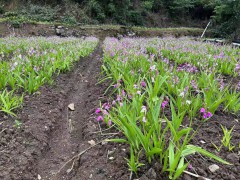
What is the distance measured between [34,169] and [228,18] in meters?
29.8

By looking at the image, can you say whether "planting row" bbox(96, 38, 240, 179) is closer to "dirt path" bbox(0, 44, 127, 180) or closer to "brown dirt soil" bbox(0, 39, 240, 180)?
"brown dirt soil" bbox(0, 39, 240, 180)

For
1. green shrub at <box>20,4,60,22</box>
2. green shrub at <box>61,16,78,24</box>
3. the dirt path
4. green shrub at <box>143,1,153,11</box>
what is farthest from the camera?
green shrub at <box>143,1,153,11</box>

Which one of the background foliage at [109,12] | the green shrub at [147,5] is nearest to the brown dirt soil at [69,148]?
the background foliage at [109,12]

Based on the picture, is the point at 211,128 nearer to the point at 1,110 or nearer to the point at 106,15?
the point at 1,110

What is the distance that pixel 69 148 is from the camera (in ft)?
8.95

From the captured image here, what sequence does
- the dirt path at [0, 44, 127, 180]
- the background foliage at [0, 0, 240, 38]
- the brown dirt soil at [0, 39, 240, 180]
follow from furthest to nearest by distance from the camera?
1. the background foliage at [0, 0, 240, 38]
2. the dirt path at [0, 44, 127, 180]
3. the brown dirt soil at [0, 39, 240, 180]

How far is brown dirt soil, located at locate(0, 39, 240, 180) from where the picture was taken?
6.49 feet

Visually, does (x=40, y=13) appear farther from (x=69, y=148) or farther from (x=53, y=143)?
(x=69, y=148)

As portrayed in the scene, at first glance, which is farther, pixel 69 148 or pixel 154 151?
pixel 69 148

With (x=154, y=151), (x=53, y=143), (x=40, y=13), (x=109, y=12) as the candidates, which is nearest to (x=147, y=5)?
(x=109, y=12)

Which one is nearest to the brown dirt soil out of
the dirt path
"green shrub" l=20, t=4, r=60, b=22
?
the dirt path

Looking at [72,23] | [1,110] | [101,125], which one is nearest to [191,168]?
[101,125]

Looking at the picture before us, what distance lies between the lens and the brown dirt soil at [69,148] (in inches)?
77.9

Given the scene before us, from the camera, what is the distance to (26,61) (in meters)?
4.83
